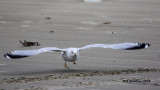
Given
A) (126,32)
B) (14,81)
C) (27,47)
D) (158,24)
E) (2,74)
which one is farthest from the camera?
(158,24)

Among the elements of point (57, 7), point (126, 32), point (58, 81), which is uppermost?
point (57, 7)

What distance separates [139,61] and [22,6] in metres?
8.45

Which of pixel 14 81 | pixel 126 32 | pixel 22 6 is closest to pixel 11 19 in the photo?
pixel 22 6

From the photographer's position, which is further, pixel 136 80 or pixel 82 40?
pixel 82 40

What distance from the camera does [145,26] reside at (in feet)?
44.9

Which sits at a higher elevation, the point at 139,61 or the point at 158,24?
the point at 158,24

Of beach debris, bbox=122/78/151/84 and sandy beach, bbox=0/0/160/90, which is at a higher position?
sandy beach, bbox=0/0/160/90

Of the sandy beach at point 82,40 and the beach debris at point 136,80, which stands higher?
the sandy beach at point 82,40

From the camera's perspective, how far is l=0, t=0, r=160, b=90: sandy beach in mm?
7766

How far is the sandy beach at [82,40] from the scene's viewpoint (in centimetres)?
777

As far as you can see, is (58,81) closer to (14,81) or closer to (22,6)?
(14,81)

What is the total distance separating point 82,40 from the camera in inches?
463

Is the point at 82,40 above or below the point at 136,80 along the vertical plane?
above

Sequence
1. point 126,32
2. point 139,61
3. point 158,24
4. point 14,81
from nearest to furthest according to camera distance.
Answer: point 14,81, point 139,61, point 126,32, point 158,24
